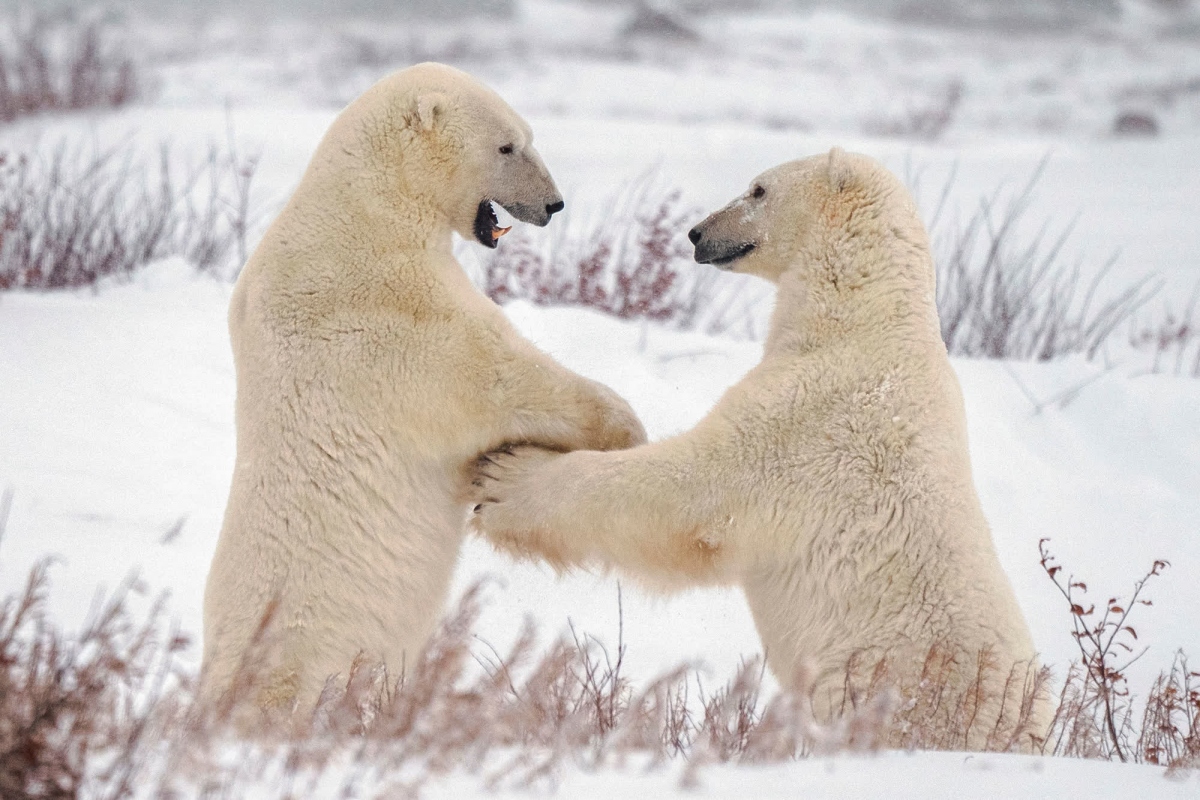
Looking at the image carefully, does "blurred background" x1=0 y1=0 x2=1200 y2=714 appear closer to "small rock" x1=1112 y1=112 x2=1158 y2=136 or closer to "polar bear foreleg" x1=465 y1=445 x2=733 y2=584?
"small rock" x1=1112 y1=112 x2=1158 y2=136

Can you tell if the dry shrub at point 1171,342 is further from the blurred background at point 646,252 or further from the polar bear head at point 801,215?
the polar bear head at point 801,215

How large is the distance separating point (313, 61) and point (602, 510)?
20.8 m

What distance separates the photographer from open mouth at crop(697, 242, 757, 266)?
11.9 ft

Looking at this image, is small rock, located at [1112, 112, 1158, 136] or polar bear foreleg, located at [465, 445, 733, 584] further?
small rock, located at [1112, 112, 1158, 136]

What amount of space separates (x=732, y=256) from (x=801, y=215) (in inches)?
9.5

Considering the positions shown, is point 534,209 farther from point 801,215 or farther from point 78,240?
point 78,240

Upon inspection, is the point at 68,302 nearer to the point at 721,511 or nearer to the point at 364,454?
the point at 364,454

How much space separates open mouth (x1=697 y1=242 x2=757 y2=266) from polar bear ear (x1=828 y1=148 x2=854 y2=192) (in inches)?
11.5

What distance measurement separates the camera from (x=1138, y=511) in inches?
210

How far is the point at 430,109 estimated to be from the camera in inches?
131

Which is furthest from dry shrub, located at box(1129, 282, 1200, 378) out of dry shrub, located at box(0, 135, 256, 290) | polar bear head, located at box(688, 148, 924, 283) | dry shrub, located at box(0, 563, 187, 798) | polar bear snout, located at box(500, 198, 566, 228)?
dry shrub, located at box(0, 563, 187, 798)

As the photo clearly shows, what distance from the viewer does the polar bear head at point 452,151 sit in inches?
131

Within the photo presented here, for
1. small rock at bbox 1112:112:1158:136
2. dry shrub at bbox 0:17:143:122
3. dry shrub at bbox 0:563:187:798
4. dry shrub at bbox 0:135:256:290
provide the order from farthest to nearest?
small rock at bbox 1112:112:1158:136 → dry shrub at bbox 0:17:143:122 → dry shrub at bbox 0:135:256:290 → dry shrub at bbox 0:563:187:798

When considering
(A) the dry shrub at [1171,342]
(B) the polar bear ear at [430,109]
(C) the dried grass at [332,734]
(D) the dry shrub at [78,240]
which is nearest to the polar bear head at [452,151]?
(B) the polar bear ear at [430,109]
